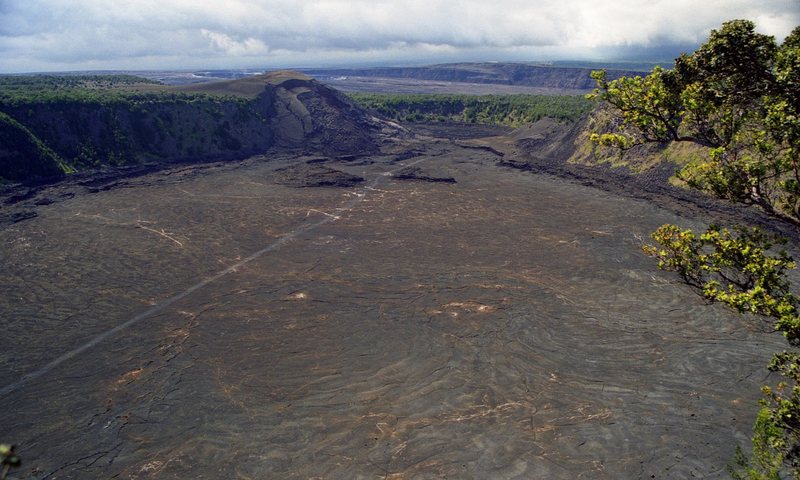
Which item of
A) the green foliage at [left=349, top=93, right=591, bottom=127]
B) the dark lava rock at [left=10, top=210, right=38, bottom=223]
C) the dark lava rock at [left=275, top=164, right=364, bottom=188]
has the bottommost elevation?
the dark lava rock at [left=10, top=210, right=38, bottom=223]

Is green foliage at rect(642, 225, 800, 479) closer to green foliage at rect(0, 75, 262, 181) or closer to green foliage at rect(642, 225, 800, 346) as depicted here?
green foliage at rect(642, 225, 800, 346)

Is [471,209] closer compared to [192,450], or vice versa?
[192,450]

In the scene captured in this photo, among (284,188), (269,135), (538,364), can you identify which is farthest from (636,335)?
(269,135)

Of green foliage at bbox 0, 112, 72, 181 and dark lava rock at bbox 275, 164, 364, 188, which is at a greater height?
green foliage at bbox 0, 112, 72, 181

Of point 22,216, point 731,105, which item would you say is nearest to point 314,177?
point 22,216

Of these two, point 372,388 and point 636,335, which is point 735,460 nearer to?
point 636,335

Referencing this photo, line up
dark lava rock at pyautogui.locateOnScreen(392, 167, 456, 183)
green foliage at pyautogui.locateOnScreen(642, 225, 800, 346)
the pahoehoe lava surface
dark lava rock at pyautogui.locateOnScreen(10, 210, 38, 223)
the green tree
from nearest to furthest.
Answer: green foliage at pyautogui.locateOnScreen(642, 225, 800, 346) < the green tree < the pahoehoe lava surface < dark lava rock at pyautogui.locateOnScreen(10, 210, 38, 223) < dark lava rock at pyautogui.locateOnScreen(392, 167, 456, 183)

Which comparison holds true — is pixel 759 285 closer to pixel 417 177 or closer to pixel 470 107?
pixel 417 177

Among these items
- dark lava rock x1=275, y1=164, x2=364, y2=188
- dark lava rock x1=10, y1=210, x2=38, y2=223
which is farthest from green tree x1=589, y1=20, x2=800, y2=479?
dark lava rock x1=10, y1=210, x2=38, y2=223

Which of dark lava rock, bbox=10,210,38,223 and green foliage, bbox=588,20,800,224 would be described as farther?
dark lava rock, bbox=10,210,38,223
